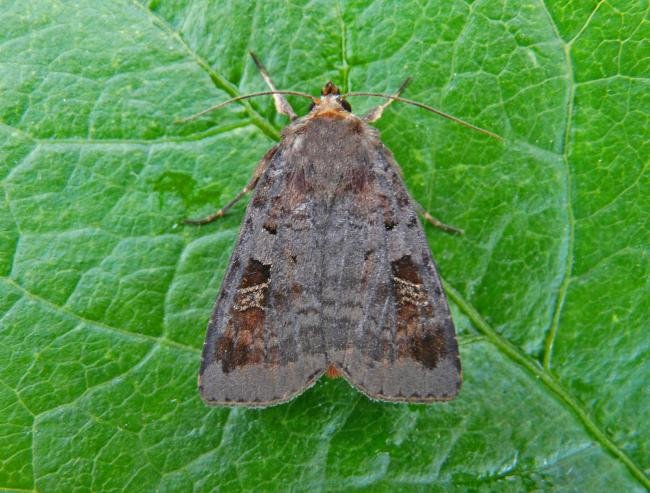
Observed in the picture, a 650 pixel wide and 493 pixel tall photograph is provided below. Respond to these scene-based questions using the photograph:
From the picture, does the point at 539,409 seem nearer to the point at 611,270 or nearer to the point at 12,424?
the point at 611,270

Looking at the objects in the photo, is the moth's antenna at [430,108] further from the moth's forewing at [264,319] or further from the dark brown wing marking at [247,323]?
the dark brown wing marking at [247,323]

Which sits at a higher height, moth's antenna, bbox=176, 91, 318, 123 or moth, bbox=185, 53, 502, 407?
moth's antenna, bbox=176, 91, 318, 123

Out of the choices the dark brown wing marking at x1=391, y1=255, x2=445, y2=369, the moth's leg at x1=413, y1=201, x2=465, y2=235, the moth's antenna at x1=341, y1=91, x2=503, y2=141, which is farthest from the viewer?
the moth's leg at x1=413, y1=201, x2=465, y2=235

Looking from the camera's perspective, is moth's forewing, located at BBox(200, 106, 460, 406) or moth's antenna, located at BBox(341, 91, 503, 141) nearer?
moth's forewing, located at BBox(200, 106, 460, 406)

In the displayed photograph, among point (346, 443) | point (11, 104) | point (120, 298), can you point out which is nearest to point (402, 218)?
point (346, 443)

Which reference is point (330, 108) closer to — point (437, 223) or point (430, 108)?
point (430, 108)

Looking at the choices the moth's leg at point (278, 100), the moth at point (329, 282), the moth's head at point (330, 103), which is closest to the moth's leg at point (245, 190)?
the moth at point (329, 282)

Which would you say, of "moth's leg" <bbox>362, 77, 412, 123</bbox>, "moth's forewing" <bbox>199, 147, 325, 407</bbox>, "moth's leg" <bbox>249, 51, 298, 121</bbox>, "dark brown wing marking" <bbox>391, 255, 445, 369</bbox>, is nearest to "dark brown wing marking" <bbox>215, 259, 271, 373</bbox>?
"moth's forewing" <bbox>199, 147, 325, 407</bbox>

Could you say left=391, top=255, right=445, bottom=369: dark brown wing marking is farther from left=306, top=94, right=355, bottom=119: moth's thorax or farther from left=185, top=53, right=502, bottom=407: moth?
left=306, top=94, right=355, bottom=119: moth's thorax
